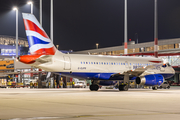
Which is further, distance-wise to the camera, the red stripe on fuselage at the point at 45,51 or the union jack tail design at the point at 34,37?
the red stripe on fuselage at the point at 45,51

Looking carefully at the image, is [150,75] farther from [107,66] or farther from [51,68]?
[51,68]

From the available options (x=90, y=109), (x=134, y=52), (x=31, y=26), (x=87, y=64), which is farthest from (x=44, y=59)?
(x=134, y=52)

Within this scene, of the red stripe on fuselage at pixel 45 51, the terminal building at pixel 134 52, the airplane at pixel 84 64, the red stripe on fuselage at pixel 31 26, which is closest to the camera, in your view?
the red stripe on fuselage at pixel 31 26

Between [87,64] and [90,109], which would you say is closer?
[90,109]

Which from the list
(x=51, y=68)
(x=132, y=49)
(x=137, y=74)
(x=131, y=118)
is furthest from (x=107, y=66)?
(x=132, y=49)

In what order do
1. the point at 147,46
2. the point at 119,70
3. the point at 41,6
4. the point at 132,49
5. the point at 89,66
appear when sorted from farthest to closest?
the point at 132,49 < the point at 147,46 < the point at 41,6 < the point at 119,70 < the point at 89,66

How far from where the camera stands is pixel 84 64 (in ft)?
102

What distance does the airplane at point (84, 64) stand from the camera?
29000mm

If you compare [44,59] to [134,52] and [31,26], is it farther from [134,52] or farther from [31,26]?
[134,52]

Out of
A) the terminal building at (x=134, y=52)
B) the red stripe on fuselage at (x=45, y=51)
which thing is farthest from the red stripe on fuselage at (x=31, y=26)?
the terminal building at (x=134, y=52)

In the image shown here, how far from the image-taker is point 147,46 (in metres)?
85.2

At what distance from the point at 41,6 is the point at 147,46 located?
1686 inches

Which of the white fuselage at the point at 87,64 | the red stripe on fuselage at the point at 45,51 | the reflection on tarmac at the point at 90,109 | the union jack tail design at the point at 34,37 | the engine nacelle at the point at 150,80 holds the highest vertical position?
the union jack tail design at the point at 34,37

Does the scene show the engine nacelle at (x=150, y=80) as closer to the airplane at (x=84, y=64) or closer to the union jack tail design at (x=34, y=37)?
the airplane at (x=84, y=64)
